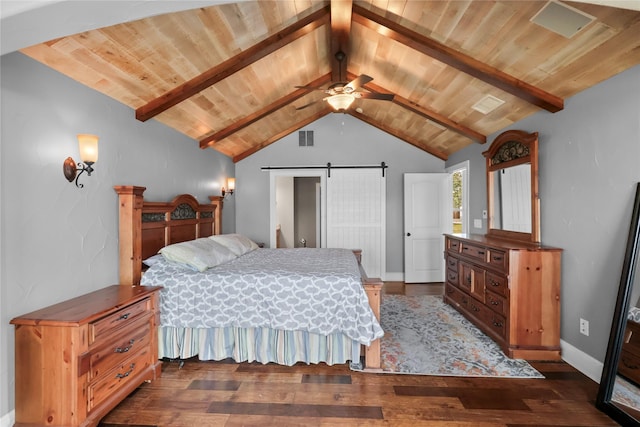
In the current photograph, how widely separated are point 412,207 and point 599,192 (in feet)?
10.7

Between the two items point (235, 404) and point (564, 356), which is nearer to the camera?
point (235, 404)

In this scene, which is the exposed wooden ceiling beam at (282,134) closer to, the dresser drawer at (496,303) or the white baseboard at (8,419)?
the dresser drawer at (496,303)

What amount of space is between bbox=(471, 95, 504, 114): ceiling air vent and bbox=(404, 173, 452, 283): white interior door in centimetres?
205

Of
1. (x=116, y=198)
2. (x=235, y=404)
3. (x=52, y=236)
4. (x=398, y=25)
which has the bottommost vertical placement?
(x=235, y=404)

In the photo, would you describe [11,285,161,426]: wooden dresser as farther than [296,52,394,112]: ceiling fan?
No

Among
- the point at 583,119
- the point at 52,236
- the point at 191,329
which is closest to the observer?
the point at 52,236

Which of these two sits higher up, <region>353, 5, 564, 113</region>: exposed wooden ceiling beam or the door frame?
<region>353, 5, 564, 113</region>: exposed wooden ceiling beam

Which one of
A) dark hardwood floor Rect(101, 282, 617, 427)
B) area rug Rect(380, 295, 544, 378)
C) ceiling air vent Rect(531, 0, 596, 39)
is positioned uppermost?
ceiling air vent Rect(531, 0, 596, 39)

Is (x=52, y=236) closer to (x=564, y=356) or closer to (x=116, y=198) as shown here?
(x=116, y=198)

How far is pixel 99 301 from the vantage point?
2160 mm

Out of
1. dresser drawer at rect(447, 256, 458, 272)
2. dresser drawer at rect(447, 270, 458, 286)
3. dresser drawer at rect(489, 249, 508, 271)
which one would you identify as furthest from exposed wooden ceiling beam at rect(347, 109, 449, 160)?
dresser drawer at rect(489, 249, 508, 271)

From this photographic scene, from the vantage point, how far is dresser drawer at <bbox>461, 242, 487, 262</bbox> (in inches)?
129

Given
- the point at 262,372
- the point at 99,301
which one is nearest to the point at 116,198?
the point at 99,301

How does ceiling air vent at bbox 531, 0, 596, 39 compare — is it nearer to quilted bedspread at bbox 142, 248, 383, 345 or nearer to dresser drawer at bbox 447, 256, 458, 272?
quilted bedspread at bbox 142, 248, 383, 345
